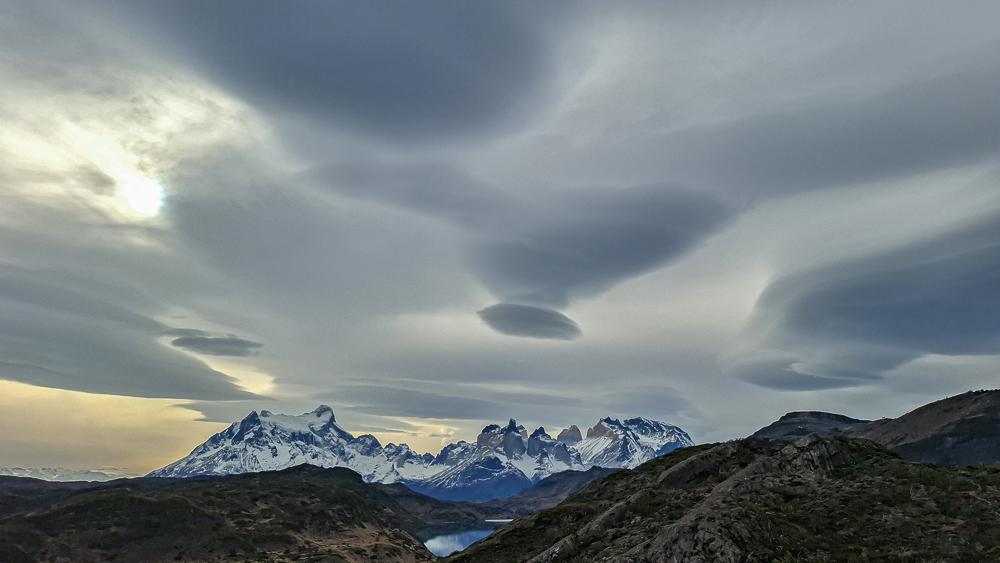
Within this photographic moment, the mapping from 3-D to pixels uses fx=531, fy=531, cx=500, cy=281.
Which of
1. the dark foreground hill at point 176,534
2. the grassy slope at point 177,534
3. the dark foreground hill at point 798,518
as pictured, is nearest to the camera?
the dark foreground hill at point 798,518

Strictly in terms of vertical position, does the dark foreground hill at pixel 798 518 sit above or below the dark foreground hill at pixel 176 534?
above

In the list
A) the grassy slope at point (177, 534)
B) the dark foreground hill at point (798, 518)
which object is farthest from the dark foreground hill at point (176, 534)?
the dark foreground hill at point (798, 518)

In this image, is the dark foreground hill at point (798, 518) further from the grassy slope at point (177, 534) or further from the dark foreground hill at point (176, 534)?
the grassy slope at point (177, 534)

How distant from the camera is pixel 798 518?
145 ft

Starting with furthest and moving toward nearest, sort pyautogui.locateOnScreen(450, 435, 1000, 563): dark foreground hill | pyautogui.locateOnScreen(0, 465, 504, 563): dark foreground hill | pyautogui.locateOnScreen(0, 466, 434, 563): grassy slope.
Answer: pyautogui.locateOnScreen(0, 466, 434, 563): grassy slope → pyautogui.locateOnScreen(0, 465, 504, 563): dark foreground hill → pyautogui.locateOnScreen(450, 435, 1000, 563): dark foreground hill

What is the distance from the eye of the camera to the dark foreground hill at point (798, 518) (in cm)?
3831

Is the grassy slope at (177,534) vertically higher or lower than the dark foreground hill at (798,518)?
lower

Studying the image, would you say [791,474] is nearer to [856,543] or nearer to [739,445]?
[856,543]

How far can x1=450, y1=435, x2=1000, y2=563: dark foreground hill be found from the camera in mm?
38312

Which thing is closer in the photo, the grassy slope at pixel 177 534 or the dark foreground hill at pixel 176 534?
the dark foreground hill at pixel 176 534

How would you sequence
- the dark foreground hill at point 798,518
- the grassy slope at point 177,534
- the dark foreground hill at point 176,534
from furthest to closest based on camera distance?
the grassy slope at point 177,534, the dark foreground hill at point 176,534, the dark foreground hill at point 798,518

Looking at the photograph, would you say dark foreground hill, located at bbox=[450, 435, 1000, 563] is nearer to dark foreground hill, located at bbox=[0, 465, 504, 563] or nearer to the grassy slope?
dark foreground hill, located at bbox=[0, 465, 504, 563]

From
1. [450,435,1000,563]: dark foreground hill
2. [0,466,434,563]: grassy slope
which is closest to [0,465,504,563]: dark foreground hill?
[0,466,434,563]: grassy slope

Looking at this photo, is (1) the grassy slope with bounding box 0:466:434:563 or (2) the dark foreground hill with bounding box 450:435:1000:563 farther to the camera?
(1) the grassy slope with bounding box 0:466:434:563
